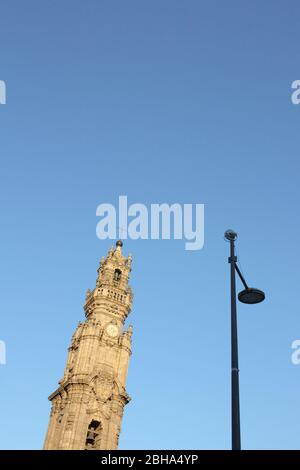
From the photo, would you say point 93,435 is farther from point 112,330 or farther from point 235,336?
point 235,336

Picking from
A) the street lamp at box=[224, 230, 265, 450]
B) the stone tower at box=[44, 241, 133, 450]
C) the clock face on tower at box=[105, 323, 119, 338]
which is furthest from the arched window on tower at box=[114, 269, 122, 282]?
the street lamp at box=[224, 230, 265, 450]

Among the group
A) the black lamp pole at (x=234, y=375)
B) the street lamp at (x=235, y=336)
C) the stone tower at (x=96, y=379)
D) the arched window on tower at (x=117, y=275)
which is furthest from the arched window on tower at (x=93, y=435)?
the black lamp pole at (x=234, y=375)

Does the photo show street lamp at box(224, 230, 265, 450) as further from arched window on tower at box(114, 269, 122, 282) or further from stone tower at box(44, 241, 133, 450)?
arched window on tower at box(114, 269, 122, 282)

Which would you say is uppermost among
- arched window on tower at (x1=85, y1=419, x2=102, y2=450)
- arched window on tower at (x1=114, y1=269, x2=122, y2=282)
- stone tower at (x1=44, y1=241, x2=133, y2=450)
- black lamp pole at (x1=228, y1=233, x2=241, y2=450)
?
arched window on tower at (x1=114, y1=269, x2=122, y2=282)

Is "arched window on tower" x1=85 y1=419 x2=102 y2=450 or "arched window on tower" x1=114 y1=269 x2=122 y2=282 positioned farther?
"arched window on tower" x1=114 y1=269 x2=122 y2=282

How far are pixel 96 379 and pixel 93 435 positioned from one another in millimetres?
6862

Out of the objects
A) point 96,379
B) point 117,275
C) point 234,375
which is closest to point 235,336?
point 234,375

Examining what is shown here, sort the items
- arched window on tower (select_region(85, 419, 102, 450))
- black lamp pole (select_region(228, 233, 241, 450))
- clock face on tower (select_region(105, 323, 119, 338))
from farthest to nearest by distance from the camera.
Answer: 1. clock face on tower (select_region(105, 323, 119, 338))
2. arched window on tower (select_region(85, 419, 102, 450))
3. black lamp pole (select_region(228, 233, 241, 450))

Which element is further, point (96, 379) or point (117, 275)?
point (117, 275)

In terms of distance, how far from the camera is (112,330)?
7581 centimetres

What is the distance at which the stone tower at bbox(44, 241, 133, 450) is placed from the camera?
66.1 meters

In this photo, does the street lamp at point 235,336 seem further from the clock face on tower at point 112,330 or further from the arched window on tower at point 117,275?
the arched window on tower at point 117,275

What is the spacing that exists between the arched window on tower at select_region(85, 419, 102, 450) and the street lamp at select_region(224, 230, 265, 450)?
53278mm
